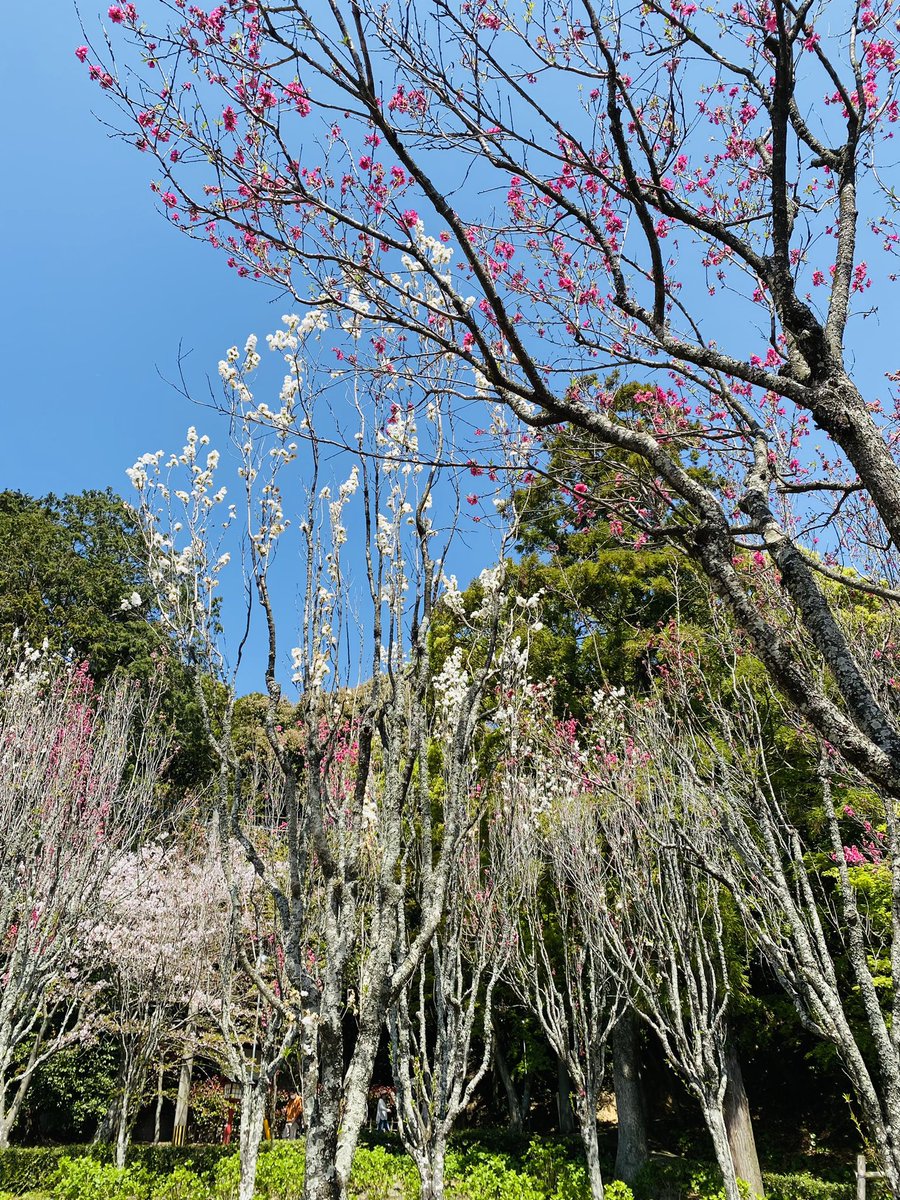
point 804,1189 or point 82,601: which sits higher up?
point 82,601

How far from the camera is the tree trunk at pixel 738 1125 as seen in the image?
30.2 feet

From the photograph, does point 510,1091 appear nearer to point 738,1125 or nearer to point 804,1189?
point 738,1125

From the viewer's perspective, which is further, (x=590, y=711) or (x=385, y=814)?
(x=590, y=711)

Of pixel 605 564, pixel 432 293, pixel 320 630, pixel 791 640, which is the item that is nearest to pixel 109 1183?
pixel 320 630

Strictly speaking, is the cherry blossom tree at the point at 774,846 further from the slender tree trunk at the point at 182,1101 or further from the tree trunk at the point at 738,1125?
the slender tree trunk at the point at 182,1101

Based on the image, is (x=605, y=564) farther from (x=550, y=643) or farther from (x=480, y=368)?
(x=480, y=368)

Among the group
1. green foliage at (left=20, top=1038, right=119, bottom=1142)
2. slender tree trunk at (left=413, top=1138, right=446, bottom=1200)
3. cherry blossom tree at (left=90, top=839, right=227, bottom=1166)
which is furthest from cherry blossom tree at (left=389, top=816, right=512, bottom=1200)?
green foliage at (left=20, top=1038, right=119, bottom=1142)

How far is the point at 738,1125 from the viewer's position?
949 cm

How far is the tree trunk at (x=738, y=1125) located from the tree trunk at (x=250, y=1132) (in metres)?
6.29

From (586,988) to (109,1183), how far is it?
6343 millimetres

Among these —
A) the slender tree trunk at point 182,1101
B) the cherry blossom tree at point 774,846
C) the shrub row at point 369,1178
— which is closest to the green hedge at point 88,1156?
the shrub row at point 369,1178

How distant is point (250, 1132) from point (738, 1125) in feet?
22.5

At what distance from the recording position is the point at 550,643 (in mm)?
13570

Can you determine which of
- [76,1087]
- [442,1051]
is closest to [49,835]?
[442,1051]
